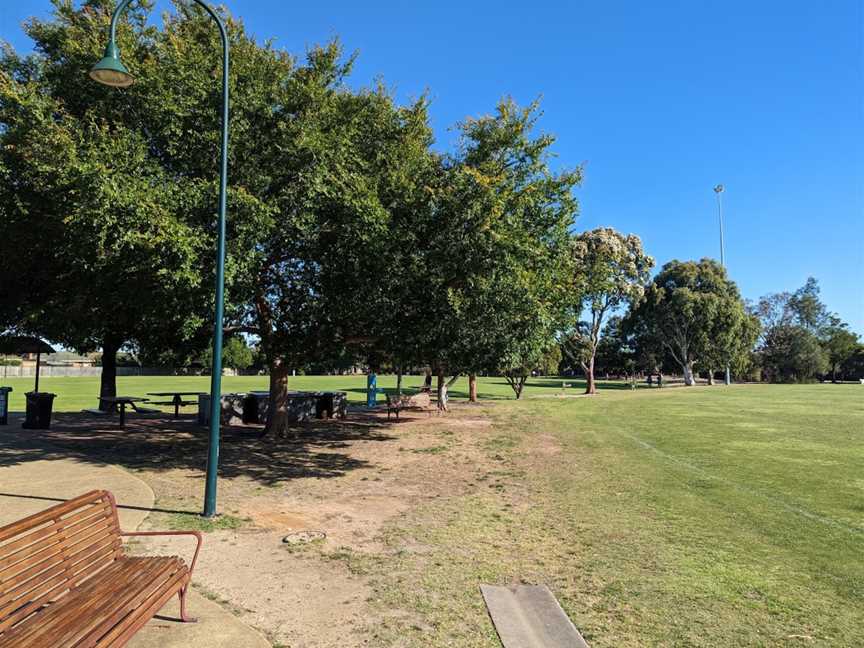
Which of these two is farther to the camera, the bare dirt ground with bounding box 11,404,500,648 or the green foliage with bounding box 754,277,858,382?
the green foliage with bounding box 754,277,858,382

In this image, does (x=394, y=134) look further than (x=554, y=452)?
No

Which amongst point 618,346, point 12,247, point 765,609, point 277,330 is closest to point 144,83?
point 12,247

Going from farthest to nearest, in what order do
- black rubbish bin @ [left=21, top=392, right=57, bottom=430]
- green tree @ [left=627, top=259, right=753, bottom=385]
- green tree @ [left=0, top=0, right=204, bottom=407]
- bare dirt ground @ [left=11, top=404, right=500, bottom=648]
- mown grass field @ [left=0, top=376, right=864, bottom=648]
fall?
green tree @ [left=627, top=259, right=753, bottom=385] < black rubbish bin @ [left=21, top=392, right=57, bottom=430] < green tree @ [left=0, top=0, right=204, bottom=407] < bare dirt ground @ [left=11, top=404, right=500, bottom=648] < mown grass field @ [left=0, top=376, right=864, bottom=648]

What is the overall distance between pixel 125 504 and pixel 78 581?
437cm

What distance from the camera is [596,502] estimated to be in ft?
30.1

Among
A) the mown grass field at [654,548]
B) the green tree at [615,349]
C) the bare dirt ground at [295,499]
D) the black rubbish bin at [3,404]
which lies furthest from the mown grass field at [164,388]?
the green tree at [615,349]

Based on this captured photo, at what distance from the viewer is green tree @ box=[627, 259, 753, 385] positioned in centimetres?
5931

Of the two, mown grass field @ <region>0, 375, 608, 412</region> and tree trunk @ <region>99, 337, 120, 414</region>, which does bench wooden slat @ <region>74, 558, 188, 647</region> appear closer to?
tree trunk @ <region>99, 337, 120, 414</region>

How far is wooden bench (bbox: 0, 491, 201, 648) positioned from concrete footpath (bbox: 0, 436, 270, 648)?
213 millimetres

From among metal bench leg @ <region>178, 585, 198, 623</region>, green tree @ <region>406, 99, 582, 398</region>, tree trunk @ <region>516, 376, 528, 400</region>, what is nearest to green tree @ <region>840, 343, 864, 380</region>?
tree trunk @ <region>516, 376, 528, 400</region>

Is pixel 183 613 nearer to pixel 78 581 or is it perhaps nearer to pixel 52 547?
pixel 78 581

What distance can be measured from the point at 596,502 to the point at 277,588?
5.87m

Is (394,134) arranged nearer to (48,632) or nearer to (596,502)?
(596,502)

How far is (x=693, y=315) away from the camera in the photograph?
59312mm
